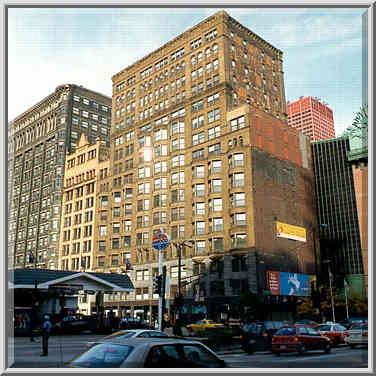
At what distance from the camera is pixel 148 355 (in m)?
8.33

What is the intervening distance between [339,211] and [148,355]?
73333mm

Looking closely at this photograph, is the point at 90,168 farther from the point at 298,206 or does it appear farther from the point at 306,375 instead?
the point at 306,375

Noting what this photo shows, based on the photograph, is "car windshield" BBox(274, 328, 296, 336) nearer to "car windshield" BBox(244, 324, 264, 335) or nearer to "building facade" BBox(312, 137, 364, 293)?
"car windshield" BBox(244, 324, 264, 335)

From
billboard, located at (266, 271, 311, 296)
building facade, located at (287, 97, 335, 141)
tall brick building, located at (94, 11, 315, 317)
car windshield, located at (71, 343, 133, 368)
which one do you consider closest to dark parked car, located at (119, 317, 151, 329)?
tall brick building, located at (94, 11, 315, 317)

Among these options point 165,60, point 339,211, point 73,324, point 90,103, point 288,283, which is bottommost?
point 73,324

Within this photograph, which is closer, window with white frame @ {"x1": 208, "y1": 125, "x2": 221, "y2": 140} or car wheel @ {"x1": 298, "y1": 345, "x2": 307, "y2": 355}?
car wheel @ {"x1": 298, "y1": 345, "x2": 307, "y2": 355}

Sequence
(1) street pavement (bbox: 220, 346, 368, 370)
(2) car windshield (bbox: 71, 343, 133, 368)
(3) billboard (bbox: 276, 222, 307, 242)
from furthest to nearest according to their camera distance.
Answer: (3) billboard (bbox: 276, 222, 307, 242) < (1) street pavement (bbox: 220, 346, 368, 370) < (2) car windshield (bbox: 71, 343, 133, 368)

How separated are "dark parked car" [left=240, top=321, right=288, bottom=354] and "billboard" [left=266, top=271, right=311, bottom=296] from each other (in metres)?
35.9

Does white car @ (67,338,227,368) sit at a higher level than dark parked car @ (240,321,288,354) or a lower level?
higher

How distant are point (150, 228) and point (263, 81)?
3511 centimetres

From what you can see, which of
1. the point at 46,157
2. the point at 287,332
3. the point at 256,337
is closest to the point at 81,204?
the point at 46,157

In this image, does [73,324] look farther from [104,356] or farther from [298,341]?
[104,356]

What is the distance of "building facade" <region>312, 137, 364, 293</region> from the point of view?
73.9 metres

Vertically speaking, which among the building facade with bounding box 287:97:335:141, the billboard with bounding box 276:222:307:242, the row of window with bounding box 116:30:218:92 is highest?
the row of window with bounding box 116:30:218:92
